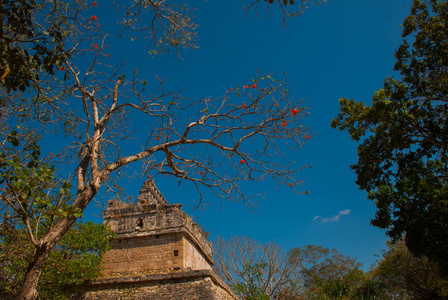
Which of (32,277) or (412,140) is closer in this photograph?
(32,277)

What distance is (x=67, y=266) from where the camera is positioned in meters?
8.29

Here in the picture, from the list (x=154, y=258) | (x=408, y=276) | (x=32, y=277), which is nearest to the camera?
(x=32, y=277)

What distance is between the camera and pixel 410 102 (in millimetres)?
9414

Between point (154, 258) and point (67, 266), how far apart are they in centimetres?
239

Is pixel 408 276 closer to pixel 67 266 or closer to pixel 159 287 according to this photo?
pixel 159 287

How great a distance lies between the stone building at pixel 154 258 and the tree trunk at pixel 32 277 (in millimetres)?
4617

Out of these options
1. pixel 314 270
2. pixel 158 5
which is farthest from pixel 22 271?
pixel 314 270

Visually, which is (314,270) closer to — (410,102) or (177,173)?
(410,102)

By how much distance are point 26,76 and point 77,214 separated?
176 cm

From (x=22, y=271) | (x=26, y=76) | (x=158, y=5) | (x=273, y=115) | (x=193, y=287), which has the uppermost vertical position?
(x=158, y=5)

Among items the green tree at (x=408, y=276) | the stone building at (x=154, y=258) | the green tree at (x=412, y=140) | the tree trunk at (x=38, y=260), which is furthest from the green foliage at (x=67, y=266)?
the green tree at (x=408, y=276)

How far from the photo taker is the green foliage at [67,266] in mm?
7609

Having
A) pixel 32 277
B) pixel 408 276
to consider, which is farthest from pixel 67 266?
pixel 408 276

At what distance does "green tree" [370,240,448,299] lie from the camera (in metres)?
15.5
